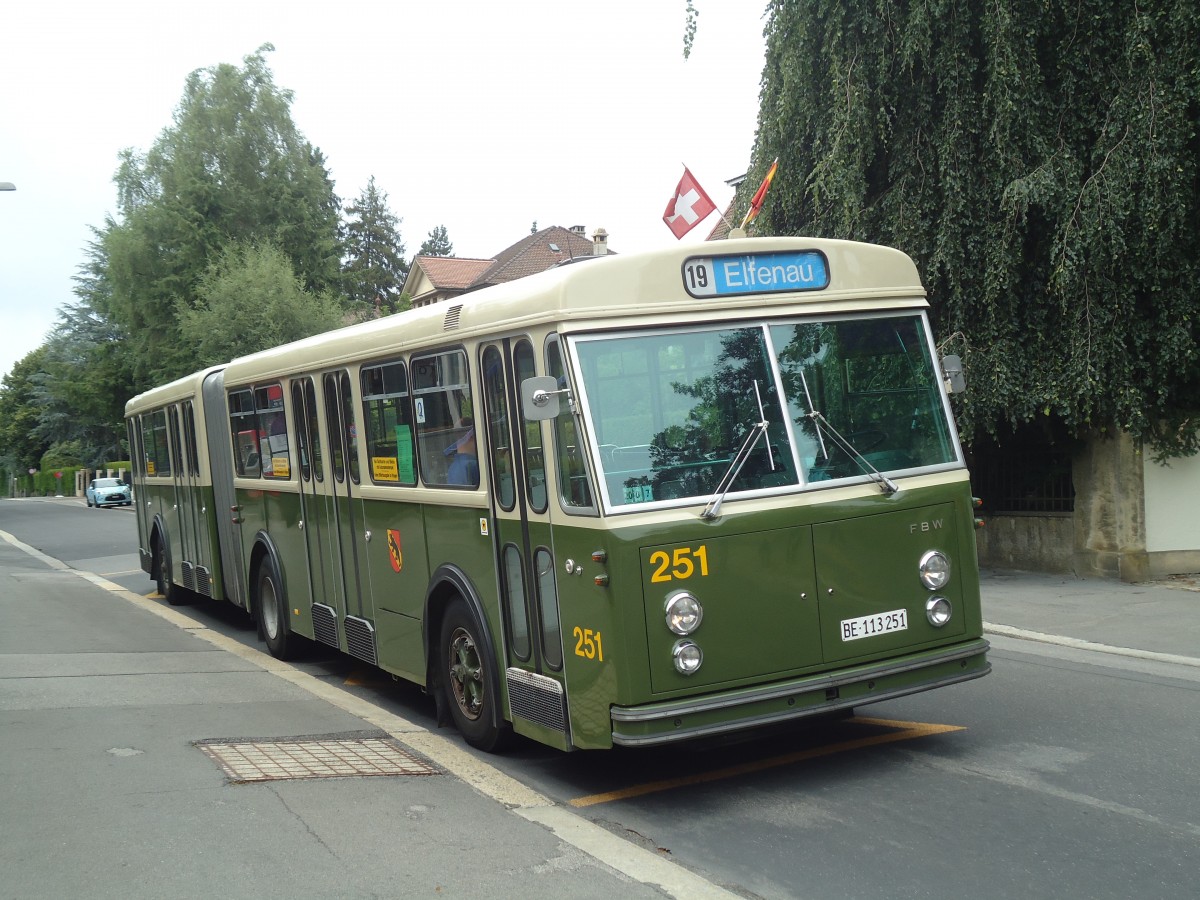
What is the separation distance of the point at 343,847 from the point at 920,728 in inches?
143

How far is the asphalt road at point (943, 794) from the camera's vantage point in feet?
16.9

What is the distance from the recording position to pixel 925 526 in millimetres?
6785

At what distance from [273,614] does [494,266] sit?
63463mm

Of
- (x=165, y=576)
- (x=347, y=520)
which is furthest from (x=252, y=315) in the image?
(x=347, y=520)

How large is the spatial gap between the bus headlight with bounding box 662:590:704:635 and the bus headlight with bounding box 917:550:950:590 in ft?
4.59

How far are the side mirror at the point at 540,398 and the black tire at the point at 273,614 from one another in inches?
241

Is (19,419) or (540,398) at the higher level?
(19,419)

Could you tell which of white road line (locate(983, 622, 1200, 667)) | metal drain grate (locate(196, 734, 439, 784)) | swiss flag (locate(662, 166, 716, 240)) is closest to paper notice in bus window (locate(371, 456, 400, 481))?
metal drain grate (locate(196, 734, 439, 784))

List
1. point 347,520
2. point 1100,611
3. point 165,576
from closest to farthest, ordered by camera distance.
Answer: point 347,520 < point 1100,611 < point 165,576

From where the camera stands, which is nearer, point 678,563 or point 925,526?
point 678,563

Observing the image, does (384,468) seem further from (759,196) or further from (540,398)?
(759,196)

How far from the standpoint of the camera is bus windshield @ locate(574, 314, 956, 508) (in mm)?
6215

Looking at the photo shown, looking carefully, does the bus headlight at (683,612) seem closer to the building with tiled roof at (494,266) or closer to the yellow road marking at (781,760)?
the yellow road marking at (781,760)

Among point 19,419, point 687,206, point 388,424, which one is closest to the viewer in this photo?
point 388,424
